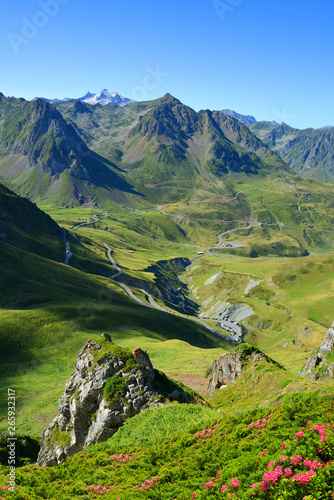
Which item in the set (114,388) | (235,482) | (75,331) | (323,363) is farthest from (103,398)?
(75,331)

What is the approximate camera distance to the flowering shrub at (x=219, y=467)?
1491 cm

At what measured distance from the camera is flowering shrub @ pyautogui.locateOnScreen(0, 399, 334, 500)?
587 inches

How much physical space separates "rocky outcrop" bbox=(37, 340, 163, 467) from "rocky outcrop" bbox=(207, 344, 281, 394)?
1589 centimetres

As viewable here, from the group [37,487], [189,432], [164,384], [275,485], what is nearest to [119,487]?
[189,432]

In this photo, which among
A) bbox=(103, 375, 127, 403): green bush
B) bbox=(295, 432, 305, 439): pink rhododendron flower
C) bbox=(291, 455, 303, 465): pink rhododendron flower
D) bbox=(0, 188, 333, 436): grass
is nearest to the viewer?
bbox=(291, 455, 303, 465): pink rhododendron flower

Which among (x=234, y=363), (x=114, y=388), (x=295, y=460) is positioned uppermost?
(x=295, y=460)

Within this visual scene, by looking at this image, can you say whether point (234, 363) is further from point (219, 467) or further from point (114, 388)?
point (219, 467)

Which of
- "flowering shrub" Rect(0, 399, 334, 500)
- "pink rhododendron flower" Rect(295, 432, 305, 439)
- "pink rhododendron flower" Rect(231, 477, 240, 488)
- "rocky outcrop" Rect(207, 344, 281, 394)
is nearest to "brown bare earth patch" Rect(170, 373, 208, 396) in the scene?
"rocky outcrop" Rect(207, 344, 281, 394)

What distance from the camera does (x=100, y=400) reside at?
124 ft

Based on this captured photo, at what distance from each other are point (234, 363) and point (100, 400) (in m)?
21.9

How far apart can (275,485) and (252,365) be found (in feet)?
107

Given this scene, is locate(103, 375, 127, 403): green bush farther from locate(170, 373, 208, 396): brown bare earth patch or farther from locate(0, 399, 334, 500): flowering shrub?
locate(170, 373, 208, 396): brown bare earth patch

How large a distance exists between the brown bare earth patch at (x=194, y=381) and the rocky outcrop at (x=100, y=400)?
25.9 m

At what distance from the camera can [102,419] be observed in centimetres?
3516
